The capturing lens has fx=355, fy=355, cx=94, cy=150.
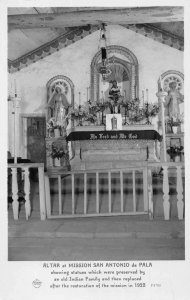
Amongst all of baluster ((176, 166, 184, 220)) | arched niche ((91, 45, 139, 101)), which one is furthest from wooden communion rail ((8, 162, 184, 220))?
arched niche ((91, 45, 139, 101))

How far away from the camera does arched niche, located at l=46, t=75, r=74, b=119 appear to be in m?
10.0

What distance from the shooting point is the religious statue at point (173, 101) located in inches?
370

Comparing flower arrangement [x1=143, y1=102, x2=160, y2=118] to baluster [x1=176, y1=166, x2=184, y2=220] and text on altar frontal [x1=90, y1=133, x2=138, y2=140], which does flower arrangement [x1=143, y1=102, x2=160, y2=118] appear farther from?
baluster [x1=176, y1=166, x2=184, y2=220]

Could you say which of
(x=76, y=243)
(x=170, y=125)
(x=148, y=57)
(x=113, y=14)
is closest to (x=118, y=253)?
(x=76, y=243)

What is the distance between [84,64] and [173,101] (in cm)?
275

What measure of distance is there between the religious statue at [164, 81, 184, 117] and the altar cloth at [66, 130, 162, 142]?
184 centimetres

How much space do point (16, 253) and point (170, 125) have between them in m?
6.88

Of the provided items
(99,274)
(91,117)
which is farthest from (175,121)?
(99,274)

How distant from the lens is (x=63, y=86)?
1010 centimetres

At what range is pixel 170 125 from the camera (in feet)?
30.6

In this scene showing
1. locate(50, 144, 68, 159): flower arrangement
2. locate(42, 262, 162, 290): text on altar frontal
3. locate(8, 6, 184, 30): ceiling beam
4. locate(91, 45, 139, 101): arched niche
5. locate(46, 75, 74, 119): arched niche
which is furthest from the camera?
locate(46, 75, 74, 119): arched niche

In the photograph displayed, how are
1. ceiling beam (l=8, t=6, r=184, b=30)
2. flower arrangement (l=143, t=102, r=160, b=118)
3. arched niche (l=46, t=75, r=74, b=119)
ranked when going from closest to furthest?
1. ceiling beam (l=8, t=6, r=184, b=30)
2. flower arrangement (l=143, t=102, r=160, b=118)
3. arched niche (l=46, t=75, r=74, b=119)
